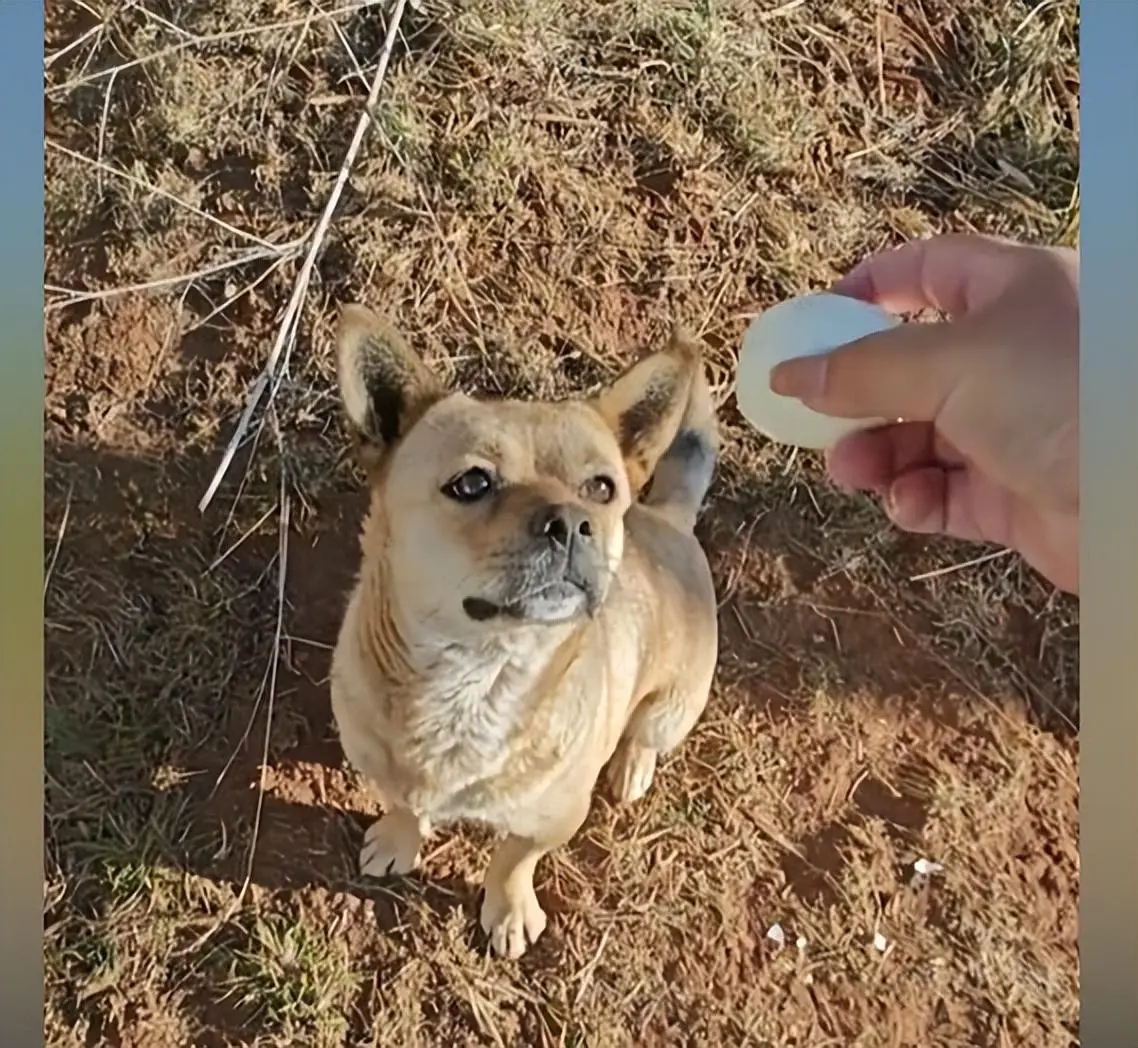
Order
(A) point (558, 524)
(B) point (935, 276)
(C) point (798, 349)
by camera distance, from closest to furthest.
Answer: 1. (A) point (558, 524)
2. (C) point (798, 349)
3. (B) point (935, 276)

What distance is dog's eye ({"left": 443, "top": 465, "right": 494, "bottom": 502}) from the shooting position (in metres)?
1.36

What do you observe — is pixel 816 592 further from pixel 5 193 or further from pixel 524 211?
pixel 5 193

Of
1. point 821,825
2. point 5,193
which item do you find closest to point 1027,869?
point 821,825

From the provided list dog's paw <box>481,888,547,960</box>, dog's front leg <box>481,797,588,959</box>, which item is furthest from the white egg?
dog's paw <box>481,888,547,960</box>

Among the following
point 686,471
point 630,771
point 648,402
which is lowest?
point 630,771

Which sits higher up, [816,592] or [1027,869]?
[816,592]

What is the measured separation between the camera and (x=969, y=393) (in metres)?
1.45

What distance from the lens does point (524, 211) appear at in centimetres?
188

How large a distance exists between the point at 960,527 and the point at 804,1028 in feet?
2.44

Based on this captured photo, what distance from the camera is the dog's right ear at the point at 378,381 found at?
1.38 meters

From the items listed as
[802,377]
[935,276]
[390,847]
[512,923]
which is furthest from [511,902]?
[935,276]

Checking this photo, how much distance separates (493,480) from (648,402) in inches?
8.4

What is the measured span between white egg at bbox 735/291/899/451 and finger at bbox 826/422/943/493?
0.10 feet

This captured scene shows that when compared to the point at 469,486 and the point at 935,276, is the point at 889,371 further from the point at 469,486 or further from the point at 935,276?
the point at 469,486
